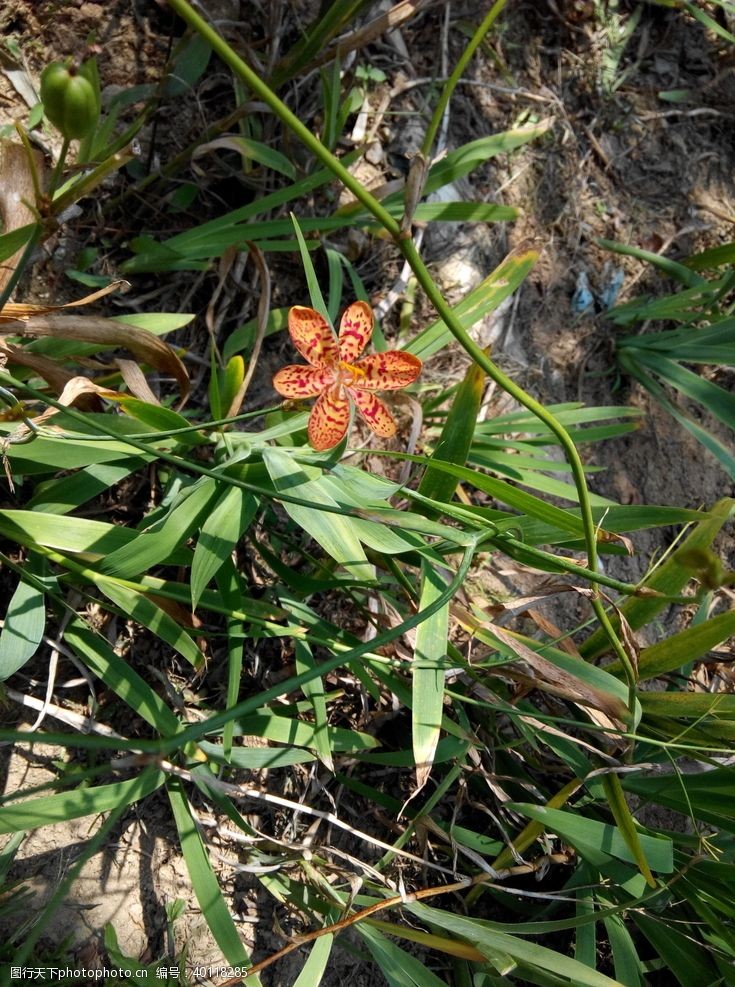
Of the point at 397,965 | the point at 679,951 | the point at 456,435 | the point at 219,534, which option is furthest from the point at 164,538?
the point at 679,951

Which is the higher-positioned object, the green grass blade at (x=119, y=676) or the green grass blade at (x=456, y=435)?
the green grass blade at (x=456, y=435)

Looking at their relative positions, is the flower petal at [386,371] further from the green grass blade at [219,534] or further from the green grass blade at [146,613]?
the green grass blade at [146,613]

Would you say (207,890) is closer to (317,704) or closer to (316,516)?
(317,704)

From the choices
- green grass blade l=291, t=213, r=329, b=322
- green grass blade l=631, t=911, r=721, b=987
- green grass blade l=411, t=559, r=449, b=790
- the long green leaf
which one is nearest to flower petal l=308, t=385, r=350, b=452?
green grass blade l=291, t=213, r=329, b=322

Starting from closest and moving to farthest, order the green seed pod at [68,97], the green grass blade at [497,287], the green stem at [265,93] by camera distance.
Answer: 1. the green stem at [265,93]
2. the green seed pod at [68,97]
3. the green grass blade at [497,287]

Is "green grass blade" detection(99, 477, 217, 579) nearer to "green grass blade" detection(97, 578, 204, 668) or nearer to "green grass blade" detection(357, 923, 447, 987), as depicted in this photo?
"green grass blade" detection(97, 578, 204, 668)

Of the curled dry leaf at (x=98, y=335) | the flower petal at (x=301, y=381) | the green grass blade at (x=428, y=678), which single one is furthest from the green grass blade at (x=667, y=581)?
the curled dry leaf at (x=98, y=335)

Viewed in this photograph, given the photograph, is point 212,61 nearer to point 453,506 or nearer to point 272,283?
point 272,283
